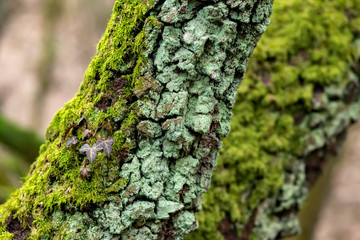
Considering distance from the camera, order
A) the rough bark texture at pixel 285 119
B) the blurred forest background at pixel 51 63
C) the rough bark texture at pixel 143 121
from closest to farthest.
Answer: the rough bark texture at pixel 143 121 < the rough bark texture at pixel 285 119 < the blurred forest background at pixel 51 63

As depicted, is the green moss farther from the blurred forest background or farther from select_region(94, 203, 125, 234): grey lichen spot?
the blurred forest background

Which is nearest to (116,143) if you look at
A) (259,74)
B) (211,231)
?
(211,231)

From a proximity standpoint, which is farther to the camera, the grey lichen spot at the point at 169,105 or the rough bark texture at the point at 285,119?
the rough bark texture at the point at 285,119

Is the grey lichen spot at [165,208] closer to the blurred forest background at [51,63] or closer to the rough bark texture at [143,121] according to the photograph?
the rough bark texture at [143,121]

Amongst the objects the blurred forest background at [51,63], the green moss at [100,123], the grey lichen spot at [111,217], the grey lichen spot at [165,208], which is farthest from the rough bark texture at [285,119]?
the blurred forest background at [51,63]

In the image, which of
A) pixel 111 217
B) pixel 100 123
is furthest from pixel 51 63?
pixel 111 217

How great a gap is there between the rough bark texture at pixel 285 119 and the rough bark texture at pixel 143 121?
636 mm

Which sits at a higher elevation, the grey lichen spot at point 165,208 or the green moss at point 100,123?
the green moss at point 100,123

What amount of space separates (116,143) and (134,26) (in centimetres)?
45

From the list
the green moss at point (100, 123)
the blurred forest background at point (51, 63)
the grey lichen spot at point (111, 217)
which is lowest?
the grey lichen spot at point (111, 217)

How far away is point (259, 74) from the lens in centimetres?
238

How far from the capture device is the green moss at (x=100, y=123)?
144 centimetres

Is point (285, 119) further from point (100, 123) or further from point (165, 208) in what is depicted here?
point (100, 123)

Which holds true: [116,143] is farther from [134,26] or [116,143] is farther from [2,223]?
[2,223]
